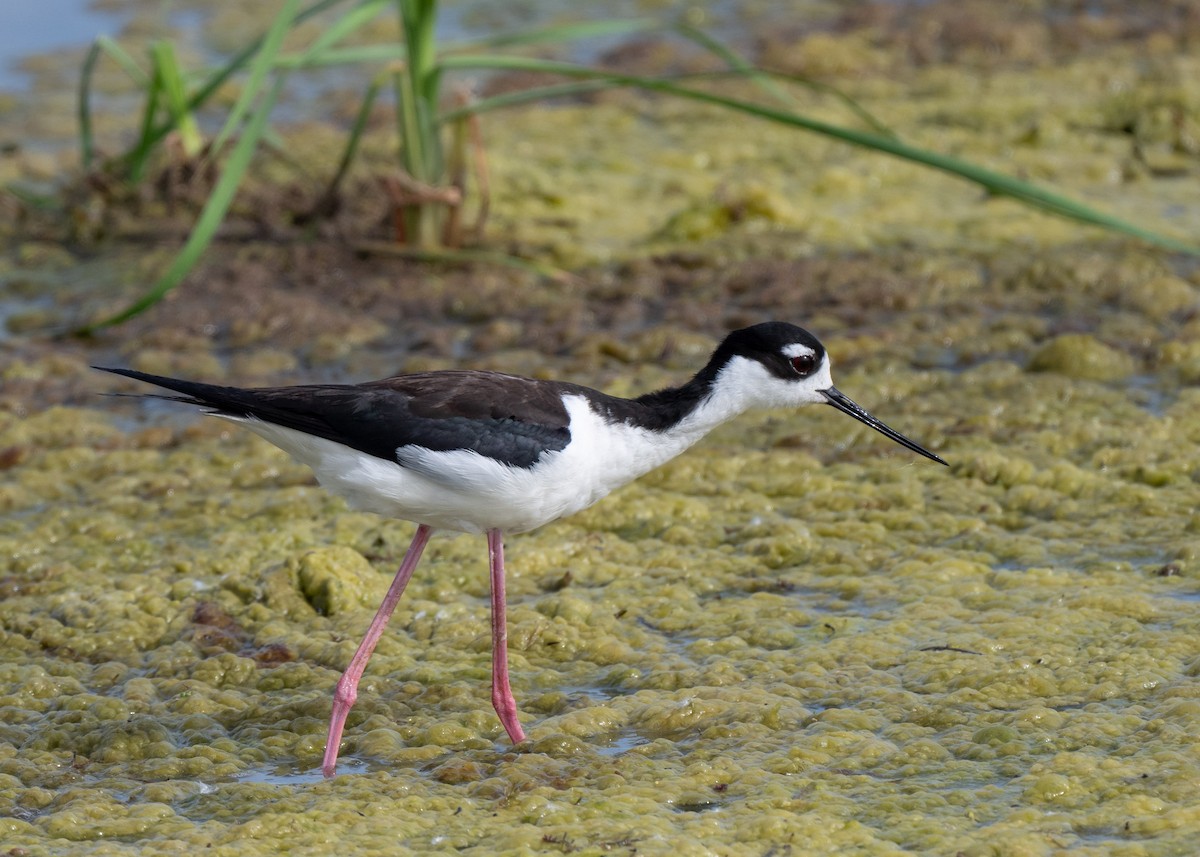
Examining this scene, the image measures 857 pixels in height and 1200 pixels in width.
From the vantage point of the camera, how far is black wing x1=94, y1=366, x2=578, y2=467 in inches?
128

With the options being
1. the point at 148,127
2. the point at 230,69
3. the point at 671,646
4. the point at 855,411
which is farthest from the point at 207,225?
the point at 855,411

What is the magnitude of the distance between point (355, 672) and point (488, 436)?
2.00 feet

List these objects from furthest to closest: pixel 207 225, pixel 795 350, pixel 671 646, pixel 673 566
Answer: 1. pixel 207 225
2. pixel 673 566
3. pixel 671 646
4. pixel 795 350

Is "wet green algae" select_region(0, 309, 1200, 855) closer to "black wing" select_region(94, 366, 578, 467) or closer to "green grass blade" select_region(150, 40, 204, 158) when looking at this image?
"black wing" select_region(94, 366, 578, 467)

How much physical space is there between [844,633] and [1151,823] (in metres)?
1.06

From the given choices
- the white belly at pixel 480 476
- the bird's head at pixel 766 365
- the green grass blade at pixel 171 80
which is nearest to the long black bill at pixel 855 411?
the bird's head at pixel 766 365

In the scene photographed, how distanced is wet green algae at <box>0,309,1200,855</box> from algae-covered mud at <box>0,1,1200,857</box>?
0.03ft

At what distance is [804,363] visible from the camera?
11.6ft

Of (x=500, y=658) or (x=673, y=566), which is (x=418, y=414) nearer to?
(x=500, y=658)

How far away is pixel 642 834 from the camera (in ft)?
9.50

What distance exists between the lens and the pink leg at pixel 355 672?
131 inches

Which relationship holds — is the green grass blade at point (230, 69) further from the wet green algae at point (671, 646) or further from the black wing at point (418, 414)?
the black wing at point (418, 414)

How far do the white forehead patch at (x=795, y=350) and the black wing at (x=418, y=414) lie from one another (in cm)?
52

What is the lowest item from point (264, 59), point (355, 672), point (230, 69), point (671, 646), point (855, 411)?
point (355, 672)
